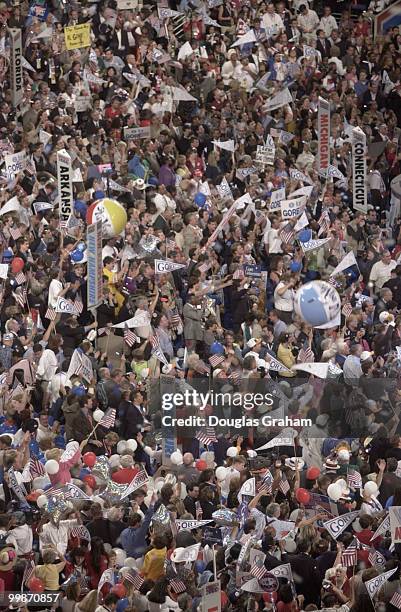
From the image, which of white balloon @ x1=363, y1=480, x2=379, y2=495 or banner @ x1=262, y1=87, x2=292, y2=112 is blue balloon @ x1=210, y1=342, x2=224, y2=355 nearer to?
white balloon @ x1=363, y1=480, x2=379, y2=495

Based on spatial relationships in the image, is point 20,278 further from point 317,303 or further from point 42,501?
point 42,501

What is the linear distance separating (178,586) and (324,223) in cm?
1040

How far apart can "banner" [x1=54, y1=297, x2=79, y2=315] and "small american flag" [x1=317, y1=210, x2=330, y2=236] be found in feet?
15.7

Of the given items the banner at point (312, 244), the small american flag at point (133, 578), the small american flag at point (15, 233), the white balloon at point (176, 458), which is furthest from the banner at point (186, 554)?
the banner at point (312, 244)

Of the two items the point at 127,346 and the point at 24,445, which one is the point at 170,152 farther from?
the point at 24,445

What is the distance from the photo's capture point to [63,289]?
2367 centimetres

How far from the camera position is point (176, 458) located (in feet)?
62.6

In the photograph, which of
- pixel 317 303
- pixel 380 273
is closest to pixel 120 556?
pixel 317 303

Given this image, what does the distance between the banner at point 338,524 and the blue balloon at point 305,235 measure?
831cm

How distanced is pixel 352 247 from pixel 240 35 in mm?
5951

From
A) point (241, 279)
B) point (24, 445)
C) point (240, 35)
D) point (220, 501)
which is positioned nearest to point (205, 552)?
point (220, 501)

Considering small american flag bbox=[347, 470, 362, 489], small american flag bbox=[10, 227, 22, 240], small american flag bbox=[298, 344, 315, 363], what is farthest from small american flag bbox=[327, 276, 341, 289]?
small american flag bbox=[347, 470, 362, 489]

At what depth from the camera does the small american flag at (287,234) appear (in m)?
26.2

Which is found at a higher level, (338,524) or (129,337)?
(338,524)
